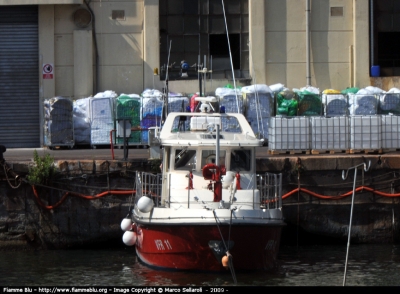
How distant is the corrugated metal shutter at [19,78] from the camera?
2614cm

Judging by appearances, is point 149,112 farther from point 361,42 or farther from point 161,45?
point 361,42

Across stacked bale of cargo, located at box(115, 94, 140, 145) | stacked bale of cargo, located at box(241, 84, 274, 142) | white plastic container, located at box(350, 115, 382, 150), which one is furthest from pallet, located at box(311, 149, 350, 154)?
stacked bale of cargo, located at box(115, 94, 140, 145)

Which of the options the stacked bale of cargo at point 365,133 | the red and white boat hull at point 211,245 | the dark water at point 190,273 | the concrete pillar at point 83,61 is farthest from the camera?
the concrete pillar at point 83,61

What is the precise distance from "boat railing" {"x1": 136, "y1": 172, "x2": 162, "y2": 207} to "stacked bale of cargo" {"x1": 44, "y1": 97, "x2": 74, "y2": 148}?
20.6ft

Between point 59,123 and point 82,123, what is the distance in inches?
25.6

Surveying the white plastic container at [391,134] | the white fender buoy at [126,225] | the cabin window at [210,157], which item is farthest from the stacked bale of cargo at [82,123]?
the cabin window at [210,157]

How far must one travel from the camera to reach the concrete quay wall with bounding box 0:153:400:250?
1875 centimetres

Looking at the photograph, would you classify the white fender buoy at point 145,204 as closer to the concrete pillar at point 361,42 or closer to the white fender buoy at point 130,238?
the white fender buoy at point 130,238

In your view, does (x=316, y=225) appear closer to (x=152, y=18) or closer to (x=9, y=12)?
(x=152, y=18)

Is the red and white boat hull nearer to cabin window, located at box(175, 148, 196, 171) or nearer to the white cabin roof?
cabin window, located at box(175, 148, 196, 171)

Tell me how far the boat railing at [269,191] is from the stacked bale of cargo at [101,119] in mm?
7125

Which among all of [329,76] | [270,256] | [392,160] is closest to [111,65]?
[329,76]

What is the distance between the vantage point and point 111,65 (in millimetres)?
26203

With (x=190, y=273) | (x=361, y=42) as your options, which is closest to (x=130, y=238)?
(x=190, y=273)
